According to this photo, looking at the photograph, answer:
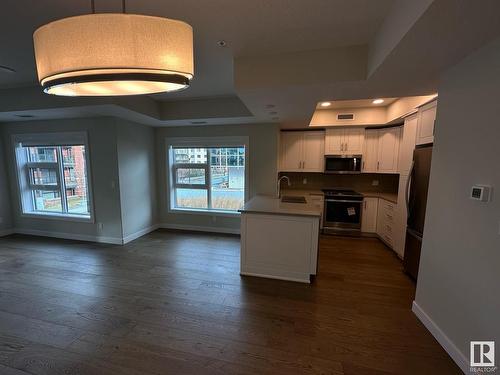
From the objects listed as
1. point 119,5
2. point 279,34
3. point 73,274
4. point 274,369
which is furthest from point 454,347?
point 73,274

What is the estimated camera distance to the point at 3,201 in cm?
467

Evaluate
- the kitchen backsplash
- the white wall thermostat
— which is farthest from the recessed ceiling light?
the white wall thermostat

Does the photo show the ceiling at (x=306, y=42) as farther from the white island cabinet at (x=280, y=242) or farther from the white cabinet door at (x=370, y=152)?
the white cabinet door at (x=370, y=152)

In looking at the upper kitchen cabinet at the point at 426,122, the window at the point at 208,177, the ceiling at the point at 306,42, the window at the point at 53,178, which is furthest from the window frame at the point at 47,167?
the upper kitchen cabinet at the point at 426,122

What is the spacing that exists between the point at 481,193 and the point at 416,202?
4.43ft

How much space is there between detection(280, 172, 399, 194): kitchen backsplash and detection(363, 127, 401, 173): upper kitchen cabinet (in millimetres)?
479

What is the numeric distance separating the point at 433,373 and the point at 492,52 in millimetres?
2268

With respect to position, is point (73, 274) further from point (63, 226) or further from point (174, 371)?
point (174, 371)

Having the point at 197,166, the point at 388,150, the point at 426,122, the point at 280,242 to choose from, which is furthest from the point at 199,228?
the point at 426,122

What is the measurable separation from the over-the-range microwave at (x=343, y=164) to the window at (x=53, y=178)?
4785mm

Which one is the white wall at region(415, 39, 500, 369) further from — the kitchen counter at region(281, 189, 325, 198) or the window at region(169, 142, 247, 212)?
the window at region(169, 142, 247, 212)

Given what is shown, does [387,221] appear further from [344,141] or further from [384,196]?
[344,141]

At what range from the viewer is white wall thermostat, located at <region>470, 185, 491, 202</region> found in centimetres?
150

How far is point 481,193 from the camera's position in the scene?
1.53m
